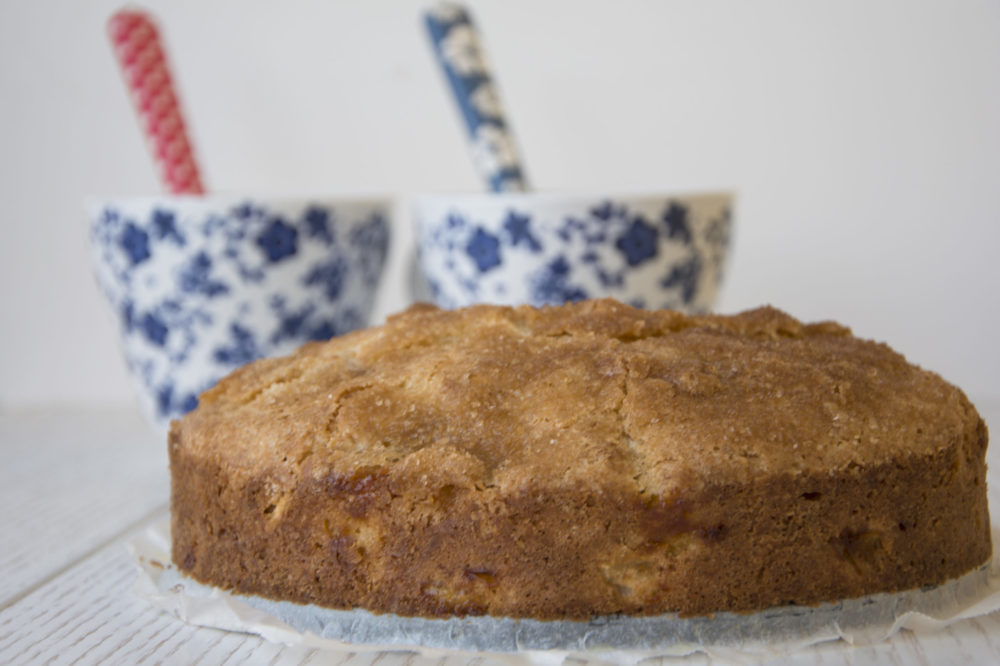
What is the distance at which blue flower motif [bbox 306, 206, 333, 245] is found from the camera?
1.23 meters

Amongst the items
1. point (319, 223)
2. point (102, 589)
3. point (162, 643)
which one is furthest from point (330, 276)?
point (162, 643)

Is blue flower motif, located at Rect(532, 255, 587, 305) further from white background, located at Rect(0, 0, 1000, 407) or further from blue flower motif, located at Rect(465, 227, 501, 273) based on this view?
white background, located at Rect(0, 0, 1000, 407)

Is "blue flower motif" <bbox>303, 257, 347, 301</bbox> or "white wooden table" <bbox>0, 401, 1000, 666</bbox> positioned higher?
"blue flower motif" <bbox>303, 257, 347, 301</bbox>

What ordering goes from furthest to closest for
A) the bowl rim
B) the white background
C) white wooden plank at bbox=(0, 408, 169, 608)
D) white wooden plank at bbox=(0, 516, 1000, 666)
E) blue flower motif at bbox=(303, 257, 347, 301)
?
the white background < blue flower motif at bbox=(303, 257, 347, 301) < the bowl rim < white wooden plank at bbox=(0, 408, 169, 608) < white wooden plank at bbox=(0, 516, 1000, 666)

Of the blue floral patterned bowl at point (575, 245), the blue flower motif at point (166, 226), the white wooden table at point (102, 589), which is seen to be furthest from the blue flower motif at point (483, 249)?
the white wooden table at point (102, 589)

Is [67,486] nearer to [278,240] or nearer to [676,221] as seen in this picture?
[278,240]

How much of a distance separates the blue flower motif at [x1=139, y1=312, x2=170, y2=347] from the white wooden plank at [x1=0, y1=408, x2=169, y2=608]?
161 mm

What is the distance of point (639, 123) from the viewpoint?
1681mm

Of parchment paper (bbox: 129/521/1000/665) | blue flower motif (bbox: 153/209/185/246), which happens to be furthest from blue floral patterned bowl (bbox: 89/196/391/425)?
parchment paper (bbox: 129/521/1000/665)

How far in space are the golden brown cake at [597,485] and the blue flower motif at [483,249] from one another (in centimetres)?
52

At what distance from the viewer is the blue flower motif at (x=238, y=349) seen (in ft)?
4.05

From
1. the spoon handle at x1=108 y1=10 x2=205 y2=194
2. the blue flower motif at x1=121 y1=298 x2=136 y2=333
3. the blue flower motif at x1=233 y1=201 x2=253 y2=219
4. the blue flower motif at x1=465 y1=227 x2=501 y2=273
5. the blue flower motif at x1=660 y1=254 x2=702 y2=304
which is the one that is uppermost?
the spoon handle at x1=108 y1=10 x2=205 y2=194

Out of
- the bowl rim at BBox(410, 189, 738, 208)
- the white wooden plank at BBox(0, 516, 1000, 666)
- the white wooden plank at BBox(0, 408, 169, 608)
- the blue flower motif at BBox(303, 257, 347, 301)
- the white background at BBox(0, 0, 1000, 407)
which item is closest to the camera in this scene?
the white wooden plank at BBox(0, 516, 1000, 666)

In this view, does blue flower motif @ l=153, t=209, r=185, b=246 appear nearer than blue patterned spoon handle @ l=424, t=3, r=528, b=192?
Yes
